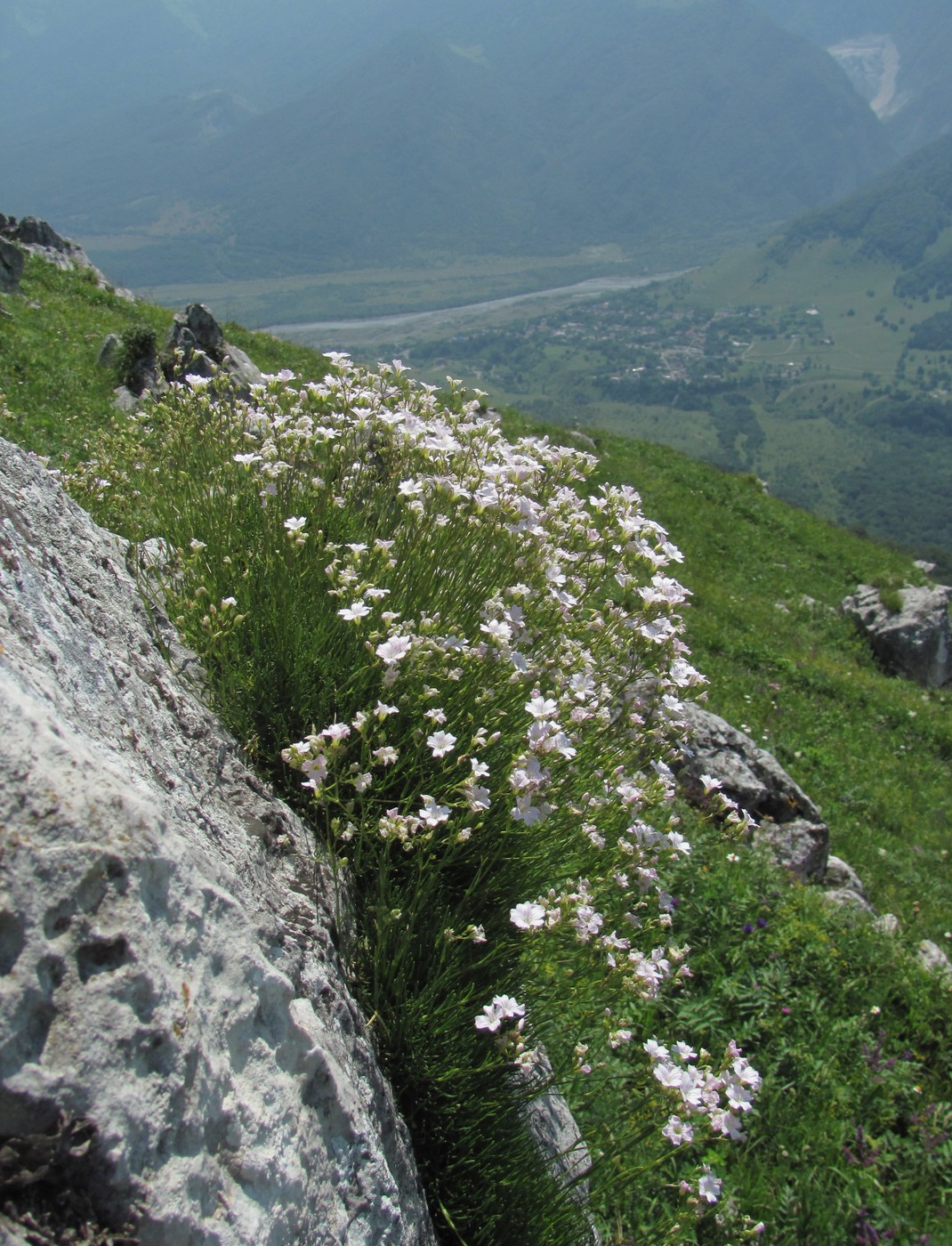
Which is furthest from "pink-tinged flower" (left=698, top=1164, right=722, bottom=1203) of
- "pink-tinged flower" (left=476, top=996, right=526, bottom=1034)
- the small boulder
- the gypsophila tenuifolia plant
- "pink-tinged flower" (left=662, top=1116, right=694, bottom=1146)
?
the small boulder

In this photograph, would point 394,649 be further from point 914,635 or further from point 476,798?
point 914,635

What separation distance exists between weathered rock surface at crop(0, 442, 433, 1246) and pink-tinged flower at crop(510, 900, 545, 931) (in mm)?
653

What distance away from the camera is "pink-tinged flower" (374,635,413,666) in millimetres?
2947

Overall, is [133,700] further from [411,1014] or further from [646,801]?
[646,801]

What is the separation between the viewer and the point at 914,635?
1617cm

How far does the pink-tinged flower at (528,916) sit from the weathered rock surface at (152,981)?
25.7 inches

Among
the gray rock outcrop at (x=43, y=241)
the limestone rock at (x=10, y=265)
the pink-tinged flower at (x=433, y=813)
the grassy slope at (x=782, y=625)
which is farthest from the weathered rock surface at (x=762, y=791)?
the gray rock outcrop at (x=43, y=241)

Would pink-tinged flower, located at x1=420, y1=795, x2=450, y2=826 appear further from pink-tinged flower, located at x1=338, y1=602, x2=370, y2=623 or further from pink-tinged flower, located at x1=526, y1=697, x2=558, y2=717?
pink-tinged flower, located at x1=338, y1=602, x2=370, y2=623

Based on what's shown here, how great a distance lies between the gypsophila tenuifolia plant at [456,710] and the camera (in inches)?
111

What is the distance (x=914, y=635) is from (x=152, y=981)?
17.7 meters

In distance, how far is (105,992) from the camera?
5.16ft

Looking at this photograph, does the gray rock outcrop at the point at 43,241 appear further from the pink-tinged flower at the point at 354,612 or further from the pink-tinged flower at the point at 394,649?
the pink-tinged flower at the point at 394,649

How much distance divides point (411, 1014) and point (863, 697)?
1281cm

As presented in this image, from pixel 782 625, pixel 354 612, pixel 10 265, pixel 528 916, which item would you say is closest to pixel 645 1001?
pixel 528 916
